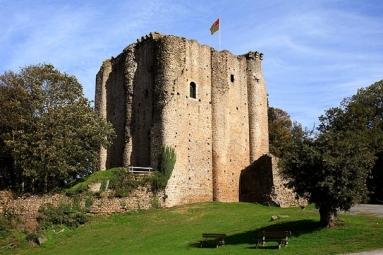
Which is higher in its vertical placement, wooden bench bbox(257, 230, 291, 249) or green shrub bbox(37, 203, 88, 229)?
green shrub bbox(37, 203, 88, 229)

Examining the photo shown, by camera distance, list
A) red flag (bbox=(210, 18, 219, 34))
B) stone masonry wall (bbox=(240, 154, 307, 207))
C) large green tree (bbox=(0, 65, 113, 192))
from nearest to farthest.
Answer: large green tree (bbox=(0, 65, 113, 192)) < stone masonry wall (bbox=(240, 154, 307, 207)) < red flag (bbox=(210, 18, 219, 34))

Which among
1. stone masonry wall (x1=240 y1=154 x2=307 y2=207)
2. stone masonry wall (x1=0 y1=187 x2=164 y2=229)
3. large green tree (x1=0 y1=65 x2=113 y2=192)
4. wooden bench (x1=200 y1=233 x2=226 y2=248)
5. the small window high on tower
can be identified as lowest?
wooden bench (x1=200 y1=233 x2=226 y2=248)

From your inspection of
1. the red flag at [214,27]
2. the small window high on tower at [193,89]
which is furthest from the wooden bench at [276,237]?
the red flag at [214,27]

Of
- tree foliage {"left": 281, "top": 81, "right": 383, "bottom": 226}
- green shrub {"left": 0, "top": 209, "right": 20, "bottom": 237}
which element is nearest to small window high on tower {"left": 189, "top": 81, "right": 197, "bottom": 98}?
green shrub {"left": 0, "top": 209, "right": 20, "bottom": 237}

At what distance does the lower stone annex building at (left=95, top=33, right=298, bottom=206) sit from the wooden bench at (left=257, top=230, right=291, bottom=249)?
16579 mm

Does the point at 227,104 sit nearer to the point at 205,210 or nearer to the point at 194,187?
the point at 194,187

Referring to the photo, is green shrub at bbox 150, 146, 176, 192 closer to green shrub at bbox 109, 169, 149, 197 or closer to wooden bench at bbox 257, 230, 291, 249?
A: green shrub at bbox 109, 169, 149, 197

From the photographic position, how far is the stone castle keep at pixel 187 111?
43.8 metres

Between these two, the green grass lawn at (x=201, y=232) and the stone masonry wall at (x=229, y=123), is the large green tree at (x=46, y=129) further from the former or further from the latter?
the stone masonry wall at (x=229, y=123)

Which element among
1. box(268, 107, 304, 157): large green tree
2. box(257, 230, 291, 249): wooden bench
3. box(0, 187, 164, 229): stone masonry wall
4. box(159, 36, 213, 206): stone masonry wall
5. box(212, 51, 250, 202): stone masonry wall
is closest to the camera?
box(257, 230, 291, 249): wooden bench

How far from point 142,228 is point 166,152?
1007 cm

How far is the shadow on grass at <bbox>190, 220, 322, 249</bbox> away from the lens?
85.5ft

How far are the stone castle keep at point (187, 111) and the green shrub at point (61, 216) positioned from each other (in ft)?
25.3

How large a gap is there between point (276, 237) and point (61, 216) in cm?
1673
